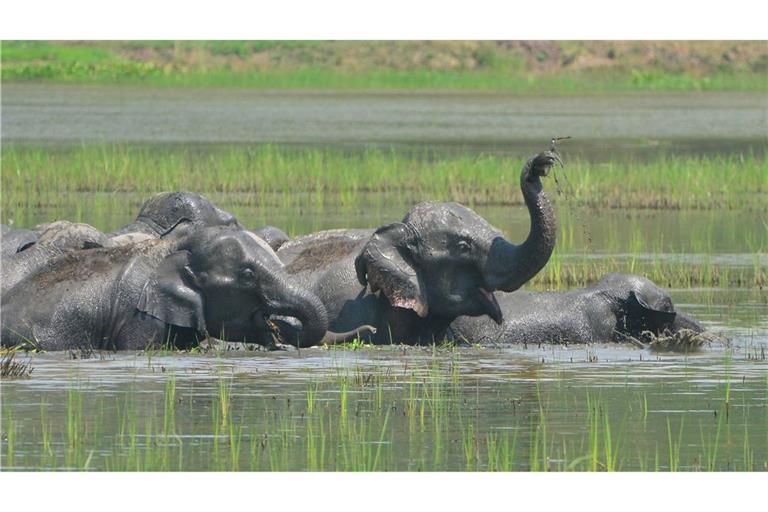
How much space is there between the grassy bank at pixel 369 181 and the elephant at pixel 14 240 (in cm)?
940

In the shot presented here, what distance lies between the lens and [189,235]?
14.2 meters

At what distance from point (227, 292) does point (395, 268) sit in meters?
1.29

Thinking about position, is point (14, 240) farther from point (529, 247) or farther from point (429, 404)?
point (429, 404)

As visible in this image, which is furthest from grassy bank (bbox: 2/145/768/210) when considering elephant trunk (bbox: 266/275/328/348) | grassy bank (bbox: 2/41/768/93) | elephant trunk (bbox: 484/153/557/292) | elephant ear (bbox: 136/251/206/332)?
grassy bank (bbox: 2/41/768/93)

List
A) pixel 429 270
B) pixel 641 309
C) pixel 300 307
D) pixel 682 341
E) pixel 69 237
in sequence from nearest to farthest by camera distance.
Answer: pixel 300 307 → pixel 682 341 → pixel 429 270 → pixel 641 309 → pixel 69 237

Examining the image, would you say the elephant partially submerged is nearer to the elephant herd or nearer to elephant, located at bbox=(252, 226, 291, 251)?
elephant, located at bbox=(252, 226, 291, 251)

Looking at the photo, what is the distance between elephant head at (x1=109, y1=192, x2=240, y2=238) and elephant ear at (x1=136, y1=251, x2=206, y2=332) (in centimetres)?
213

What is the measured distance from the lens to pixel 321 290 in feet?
49.0

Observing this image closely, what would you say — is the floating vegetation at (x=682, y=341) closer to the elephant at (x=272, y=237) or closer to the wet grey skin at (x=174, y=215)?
the elephant at (x=272, y=237)

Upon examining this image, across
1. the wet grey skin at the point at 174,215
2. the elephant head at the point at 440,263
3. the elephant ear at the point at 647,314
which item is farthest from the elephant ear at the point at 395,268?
the wet grey skin at the point at 174,215

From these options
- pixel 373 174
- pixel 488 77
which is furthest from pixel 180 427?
pixel 488 77

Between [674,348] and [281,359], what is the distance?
2.86m

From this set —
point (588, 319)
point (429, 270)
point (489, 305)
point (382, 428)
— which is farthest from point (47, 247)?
point (382, 428)

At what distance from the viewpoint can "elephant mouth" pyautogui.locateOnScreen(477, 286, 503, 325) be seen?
14508mm
